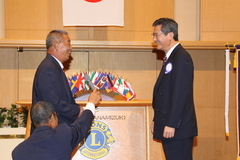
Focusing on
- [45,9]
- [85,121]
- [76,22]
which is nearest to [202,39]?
[76,22]

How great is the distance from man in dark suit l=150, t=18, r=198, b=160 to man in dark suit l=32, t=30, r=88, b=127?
2.49ft

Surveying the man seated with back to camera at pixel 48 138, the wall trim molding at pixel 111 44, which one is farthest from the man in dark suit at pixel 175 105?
the wall trim molding at pixel 111 44

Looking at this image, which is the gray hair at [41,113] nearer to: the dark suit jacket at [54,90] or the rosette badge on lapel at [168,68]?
the dark suit jacket at [54,90]

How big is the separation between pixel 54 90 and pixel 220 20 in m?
3.23

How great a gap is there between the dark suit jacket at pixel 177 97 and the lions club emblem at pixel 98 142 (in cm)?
69

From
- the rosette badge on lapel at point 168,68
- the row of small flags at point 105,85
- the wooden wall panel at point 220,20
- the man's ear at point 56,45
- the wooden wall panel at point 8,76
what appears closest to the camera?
the rosette badge on lapel at point 168,68

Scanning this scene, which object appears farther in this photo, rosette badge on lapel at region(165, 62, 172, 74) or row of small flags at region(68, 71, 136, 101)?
row of small flags at region(68, 71, 136, 101)

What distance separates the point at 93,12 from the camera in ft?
16.1

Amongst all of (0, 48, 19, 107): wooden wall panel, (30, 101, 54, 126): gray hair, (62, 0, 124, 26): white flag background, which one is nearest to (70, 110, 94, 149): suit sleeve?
(30, 101, 54, 126): gray hair

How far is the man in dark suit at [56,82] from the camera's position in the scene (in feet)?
10.2

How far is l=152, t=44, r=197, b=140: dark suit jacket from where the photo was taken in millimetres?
3137

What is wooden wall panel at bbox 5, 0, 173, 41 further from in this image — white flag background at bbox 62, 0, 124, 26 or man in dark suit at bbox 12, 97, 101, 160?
man in dark suit at bbox 12, 97, 101, 160

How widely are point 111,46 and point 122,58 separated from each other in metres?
0.56

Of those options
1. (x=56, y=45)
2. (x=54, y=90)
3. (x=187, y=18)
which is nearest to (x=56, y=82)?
(x=54, y=90)
